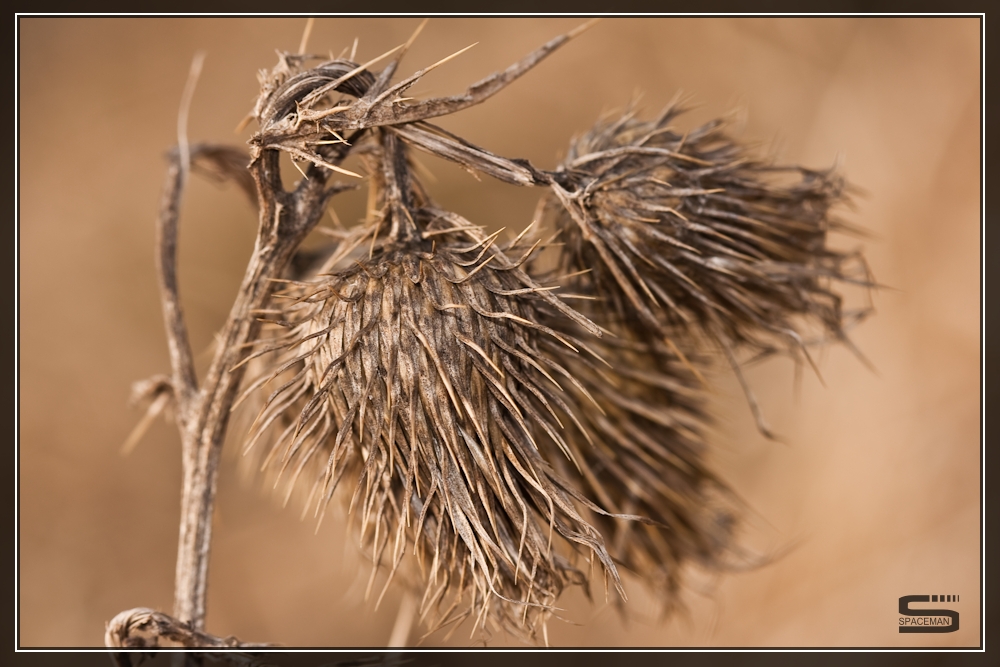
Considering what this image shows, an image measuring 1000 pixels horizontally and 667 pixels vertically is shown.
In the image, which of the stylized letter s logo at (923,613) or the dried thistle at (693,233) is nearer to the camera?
the dried thistle at (693,233)

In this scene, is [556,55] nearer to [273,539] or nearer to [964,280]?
[964,280]

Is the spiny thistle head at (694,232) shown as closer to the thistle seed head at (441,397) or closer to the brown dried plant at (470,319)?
the brown dried plant at (470,319)

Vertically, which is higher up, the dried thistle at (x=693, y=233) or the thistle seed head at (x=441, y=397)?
the dried thistle at (x=693, y=233)

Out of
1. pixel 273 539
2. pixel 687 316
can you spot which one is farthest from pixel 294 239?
pixel 273 539

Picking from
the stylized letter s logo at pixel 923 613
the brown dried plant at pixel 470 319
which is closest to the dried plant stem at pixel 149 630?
the brown dried plant at pixel 470 319

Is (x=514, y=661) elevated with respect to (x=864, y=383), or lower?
lower

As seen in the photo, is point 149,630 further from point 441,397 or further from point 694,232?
point 694,232

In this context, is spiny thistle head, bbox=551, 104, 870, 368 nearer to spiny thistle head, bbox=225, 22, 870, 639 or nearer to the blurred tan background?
spiny thistle head, bbox=225, 22, 870, 639
